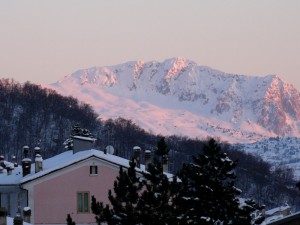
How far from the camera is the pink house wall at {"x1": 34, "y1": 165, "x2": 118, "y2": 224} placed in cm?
5412

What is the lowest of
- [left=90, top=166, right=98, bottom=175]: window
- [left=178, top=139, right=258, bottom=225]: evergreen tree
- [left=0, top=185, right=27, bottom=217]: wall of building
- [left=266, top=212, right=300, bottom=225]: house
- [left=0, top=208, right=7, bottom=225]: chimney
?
[left=266, top=212, right=300, bottom=225]: house

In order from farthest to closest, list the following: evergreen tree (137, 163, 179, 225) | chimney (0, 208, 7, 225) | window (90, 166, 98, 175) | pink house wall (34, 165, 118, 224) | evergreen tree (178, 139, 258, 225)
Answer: window (90, 166, 98, 175) < pink house wall (34, 165, 118, 224) < evergreen tree (178, 139, 258, 225) < evergreen tree (137, 163, 179, 225) < chimney (0, 208, 7, 225)

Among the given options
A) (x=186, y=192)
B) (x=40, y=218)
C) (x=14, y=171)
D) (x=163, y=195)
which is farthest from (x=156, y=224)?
(x=14, y=171)

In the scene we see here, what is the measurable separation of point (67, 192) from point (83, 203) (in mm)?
1028

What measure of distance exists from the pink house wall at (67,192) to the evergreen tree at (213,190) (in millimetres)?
17882

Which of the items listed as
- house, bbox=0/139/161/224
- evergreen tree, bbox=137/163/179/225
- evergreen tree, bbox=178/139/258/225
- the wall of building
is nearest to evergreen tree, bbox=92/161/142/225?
evergreen tree, bbox=137/163/179/225

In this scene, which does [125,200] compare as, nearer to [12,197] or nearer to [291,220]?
[291,220]

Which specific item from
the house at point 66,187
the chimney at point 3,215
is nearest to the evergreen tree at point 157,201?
the chimney at point 3,215

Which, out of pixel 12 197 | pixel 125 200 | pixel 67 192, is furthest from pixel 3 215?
pixel 12 197

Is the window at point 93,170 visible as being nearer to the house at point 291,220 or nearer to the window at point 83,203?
the window at point 83,203

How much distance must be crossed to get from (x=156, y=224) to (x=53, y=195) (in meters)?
22.0

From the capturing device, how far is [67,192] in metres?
55.0

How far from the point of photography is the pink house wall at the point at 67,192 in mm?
54125

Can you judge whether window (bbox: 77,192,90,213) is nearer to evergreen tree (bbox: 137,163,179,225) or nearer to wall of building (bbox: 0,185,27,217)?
wall of building (bbox: 0,185,27,217)
